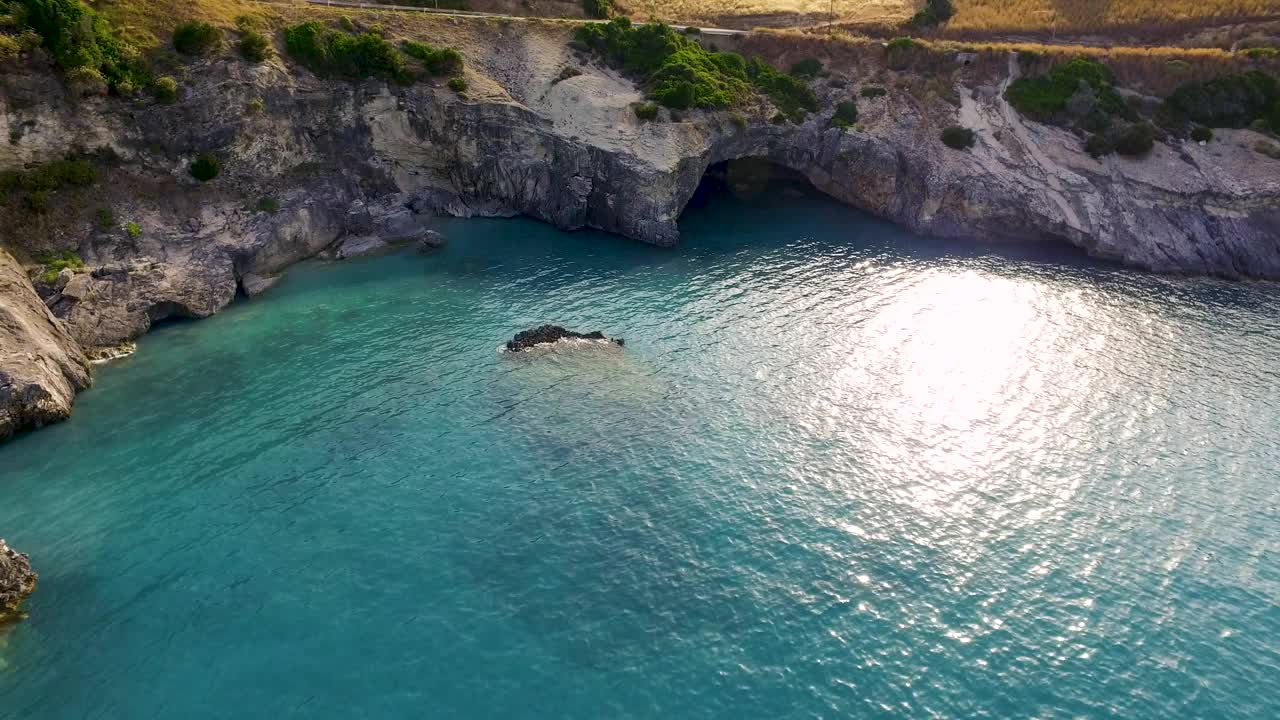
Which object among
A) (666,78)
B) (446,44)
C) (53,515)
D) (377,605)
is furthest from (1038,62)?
(53,515)

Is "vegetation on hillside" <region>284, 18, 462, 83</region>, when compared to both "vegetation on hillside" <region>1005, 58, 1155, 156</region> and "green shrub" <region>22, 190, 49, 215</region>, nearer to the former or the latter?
"green shrub" <region>22, 190, 49, 215</region>

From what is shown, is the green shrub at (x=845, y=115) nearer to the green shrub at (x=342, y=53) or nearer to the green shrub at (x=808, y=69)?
the green shrub at (x=808, y=69)

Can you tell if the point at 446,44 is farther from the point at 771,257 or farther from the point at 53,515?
the point at 53,515

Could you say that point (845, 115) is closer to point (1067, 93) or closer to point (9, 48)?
point (1067, 93)

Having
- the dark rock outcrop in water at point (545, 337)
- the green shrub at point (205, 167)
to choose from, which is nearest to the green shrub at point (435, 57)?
the green shrub at point (205, 167)

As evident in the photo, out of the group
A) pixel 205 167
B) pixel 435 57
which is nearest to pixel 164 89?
pixel 205 167
